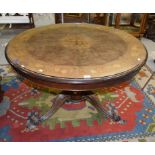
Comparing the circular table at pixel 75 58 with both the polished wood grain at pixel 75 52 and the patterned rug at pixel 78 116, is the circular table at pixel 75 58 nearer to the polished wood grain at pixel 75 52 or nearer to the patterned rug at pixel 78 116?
the polished wood grain at pixel 75 52

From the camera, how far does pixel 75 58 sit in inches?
62.1

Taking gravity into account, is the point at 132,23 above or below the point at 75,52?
below

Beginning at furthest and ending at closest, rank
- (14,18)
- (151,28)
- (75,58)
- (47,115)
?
1. (151,28)
2. (14,18)
3. (47,115)
4. (75,58)

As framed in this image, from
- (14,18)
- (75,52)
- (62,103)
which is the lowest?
(62,103)

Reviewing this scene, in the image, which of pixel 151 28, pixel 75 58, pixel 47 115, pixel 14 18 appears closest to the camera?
pixel 75 58

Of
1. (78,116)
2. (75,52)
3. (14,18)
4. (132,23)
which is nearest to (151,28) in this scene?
(132,23)

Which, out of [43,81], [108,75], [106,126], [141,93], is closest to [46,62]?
[43,81]

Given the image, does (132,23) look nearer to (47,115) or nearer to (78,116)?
(78,116)

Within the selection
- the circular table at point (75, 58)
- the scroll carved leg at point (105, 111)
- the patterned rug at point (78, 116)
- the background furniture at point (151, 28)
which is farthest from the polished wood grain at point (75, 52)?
the background furniture at point (151, 28)

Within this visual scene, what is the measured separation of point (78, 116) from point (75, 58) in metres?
0.79

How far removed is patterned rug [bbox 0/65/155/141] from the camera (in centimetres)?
192

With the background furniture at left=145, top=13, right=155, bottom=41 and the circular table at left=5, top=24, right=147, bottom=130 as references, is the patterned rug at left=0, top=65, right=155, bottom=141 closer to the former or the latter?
the circular table at left=5, top=24, right=147, bottom=130

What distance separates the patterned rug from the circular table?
0.11 meters

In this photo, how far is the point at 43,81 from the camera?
4.60ft
